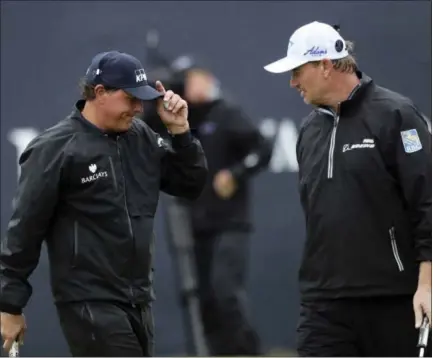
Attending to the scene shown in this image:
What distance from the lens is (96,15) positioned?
7094mm

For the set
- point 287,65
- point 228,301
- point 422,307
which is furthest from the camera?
point 228,301

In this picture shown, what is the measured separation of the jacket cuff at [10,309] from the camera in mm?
4496

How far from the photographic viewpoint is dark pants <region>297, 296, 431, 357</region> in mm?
4570

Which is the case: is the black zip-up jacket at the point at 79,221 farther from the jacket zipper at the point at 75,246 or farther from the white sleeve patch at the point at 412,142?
the white sleeve patch at the point at 412,142

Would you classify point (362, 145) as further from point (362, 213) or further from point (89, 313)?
point (89, 313)

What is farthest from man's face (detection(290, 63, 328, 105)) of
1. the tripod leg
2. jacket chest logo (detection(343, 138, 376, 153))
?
the tripod leg

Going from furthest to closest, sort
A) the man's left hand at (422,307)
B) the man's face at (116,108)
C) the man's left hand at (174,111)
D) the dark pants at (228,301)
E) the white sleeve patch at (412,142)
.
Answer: the dark pants at (228,301) < the man's left hand at (174,111) < the man's face at (116,108) < the white sleeve patch at (412,142) < the man's left hand at (422,307)

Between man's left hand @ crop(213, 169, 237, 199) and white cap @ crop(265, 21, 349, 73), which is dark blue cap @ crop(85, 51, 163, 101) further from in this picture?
man's left hand @ crop(213, 169, 237, 199)

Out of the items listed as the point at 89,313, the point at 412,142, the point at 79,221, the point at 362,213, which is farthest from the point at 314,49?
the point at 89,313

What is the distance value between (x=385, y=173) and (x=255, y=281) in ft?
8.30

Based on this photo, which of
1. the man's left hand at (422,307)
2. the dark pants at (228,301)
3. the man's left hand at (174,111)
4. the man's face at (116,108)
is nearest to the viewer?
the man's left hand at (422,307)

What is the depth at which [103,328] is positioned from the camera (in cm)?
450

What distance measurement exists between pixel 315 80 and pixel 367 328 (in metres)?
0.89

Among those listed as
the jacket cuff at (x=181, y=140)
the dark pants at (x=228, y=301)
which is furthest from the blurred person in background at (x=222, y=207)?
the jacket cuff at (x=181, y=140)
